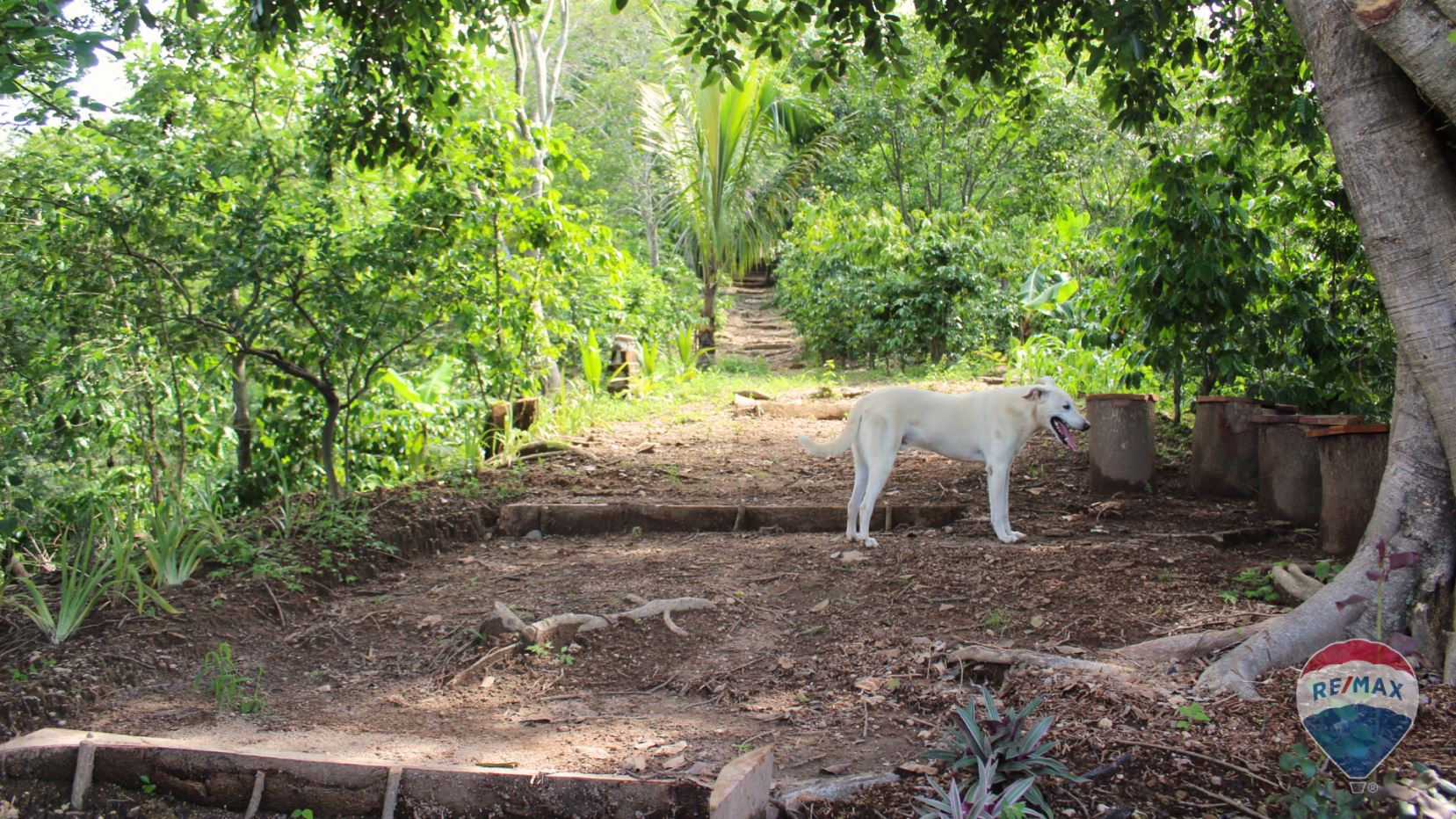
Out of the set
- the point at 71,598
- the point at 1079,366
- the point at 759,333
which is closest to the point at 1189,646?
the point at 71,598

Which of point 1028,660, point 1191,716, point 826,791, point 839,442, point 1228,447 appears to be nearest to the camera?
point 826,791

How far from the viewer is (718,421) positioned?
10797 mm

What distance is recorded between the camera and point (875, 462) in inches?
241

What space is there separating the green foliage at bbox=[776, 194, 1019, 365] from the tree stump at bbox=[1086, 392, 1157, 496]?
29.2ft

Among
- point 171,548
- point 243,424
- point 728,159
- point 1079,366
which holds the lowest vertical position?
point 171,548

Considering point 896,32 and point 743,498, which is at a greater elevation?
point 896,32

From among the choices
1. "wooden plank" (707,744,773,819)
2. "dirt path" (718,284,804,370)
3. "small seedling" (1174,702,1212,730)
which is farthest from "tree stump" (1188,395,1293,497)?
"dirt path" (718,284,804,370)

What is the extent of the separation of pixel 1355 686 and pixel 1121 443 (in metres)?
4.86

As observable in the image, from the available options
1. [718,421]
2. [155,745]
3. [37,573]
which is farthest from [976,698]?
[718,421]

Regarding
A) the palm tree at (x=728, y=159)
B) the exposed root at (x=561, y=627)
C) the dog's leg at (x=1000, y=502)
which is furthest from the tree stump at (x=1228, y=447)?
the palm tree at (x=728, y=159)

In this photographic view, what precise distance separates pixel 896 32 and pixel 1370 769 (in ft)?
16.7

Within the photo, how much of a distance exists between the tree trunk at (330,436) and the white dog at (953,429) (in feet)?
10.4

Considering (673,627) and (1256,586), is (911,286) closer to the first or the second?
(1256,586)

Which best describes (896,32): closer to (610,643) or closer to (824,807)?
(610,643)
